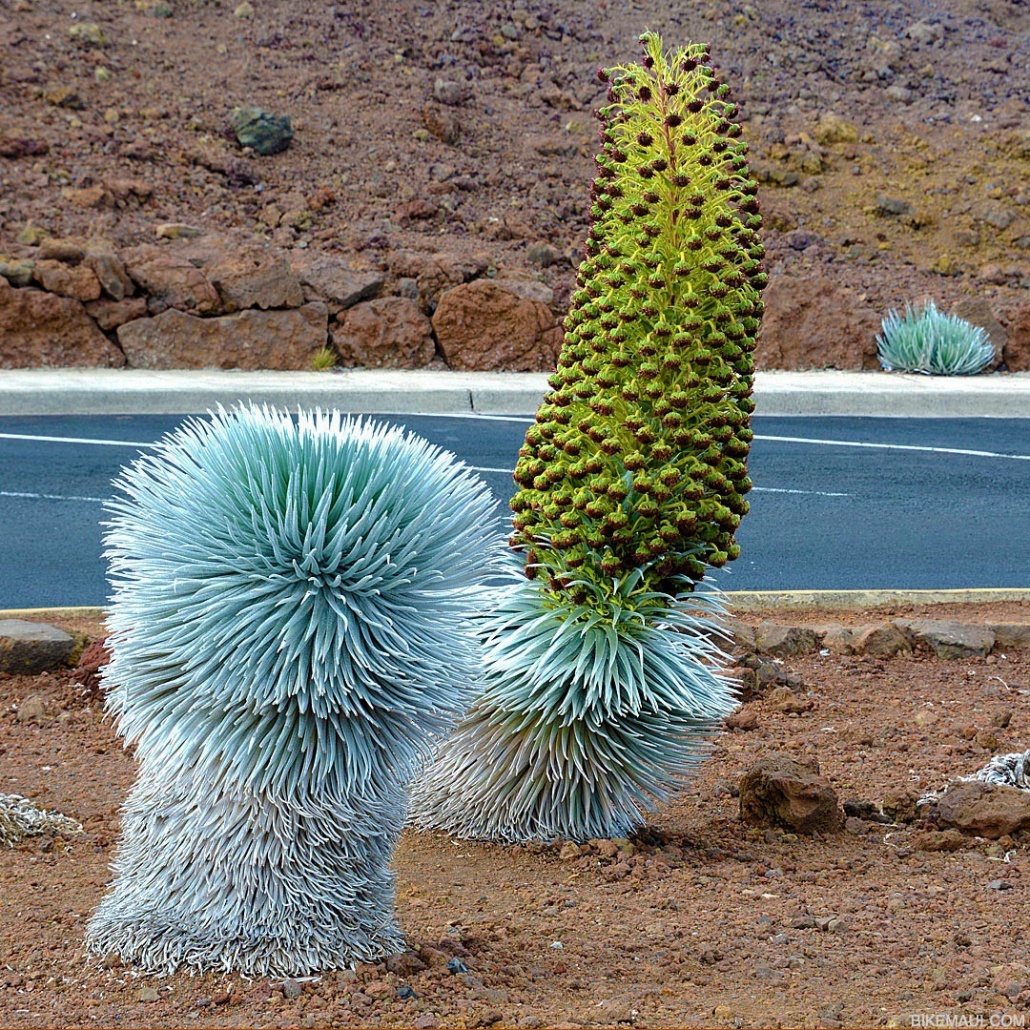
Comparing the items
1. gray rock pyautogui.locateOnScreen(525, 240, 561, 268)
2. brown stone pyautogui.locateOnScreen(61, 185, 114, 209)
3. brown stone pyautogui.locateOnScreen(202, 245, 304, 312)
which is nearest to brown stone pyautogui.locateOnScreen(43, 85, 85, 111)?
brown stone pyautogui.locateOnScreen(61, 185, 114, 209)

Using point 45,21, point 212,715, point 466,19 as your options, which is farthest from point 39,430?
point 466,19

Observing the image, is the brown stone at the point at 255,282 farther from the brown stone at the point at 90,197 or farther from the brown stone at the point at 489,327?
the brown stone at the point at 90,197

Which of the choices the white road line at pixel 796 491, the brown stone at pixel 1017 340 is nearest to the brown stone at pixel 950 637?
the white road line at pixel 796 491

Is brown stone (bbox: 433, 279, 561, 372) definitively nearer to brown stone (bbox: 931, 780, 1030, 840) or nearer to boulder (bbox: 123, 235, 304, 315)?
boulder (bbox: 123, 235, 304, 315)

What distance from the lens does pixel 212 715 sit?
2801 millimetres

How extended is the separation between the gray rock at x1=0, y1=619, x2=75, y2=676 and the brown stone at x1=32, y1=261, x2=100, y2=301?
946cm

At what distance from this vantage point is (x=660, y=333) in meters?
3.61

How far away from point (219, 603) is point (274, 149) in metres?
16.4

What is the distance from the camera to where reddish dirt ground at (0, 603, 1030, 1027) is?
2.78 m

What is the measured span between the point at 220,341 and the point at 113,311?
1074mm

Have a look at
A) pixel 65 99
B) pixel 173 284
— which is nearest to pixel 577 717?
pixel 173 284

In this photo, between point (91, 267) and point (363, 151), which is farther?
point (363, 151)

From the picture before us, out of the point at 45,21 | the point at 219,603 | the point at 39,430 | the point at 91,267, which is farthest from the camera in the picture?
the point at 45,21

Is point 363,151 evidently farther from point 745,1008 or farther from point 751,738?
point 745,1008
